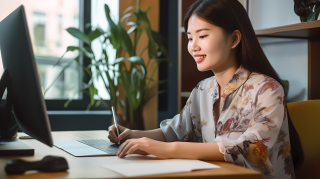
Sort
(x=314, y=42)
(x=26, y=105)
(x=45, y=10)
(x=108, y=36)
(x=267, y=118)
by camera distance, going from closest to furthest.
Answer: (x=26, y=105) → (x=267, y=118) → (x=314, y=42) → (x=108, y=36) → (x=45, y=10)

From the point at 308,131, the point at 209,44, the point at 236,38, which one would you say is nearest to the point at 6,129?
the point at 209,44

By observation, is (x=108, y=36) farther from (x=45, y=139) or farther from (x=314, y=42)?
(x=45, y=139)

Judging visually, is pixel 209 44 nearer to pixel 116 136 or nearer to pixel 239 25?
pixel 239 25

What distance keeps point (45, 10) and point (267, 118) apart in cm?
209

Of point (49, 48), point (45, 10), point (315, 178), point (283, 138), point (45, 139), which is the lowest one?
point (315, 178)

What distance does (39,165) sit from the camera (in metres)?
0.66

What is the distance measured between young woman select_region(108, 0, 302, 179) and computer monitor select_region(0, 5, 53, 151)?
0.77 ft

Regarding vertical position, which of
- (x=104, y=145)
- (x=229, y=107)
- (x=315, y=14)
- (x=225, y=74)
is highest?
(x=315, y=14)

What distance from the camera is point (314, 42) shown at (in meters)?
1.63

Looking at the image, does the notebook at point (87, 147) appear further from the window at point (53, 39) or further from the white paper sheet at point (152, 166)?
the window at point (53, 39)

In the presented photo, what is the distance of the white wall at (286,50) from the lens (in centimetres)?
169

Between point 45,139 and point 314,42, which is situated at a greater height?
point 314,42

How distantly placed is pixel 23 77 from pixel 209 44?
65 centimetres

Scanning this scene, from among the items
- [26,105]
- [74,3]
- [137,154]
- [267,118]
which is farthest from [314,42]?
[74,3]
